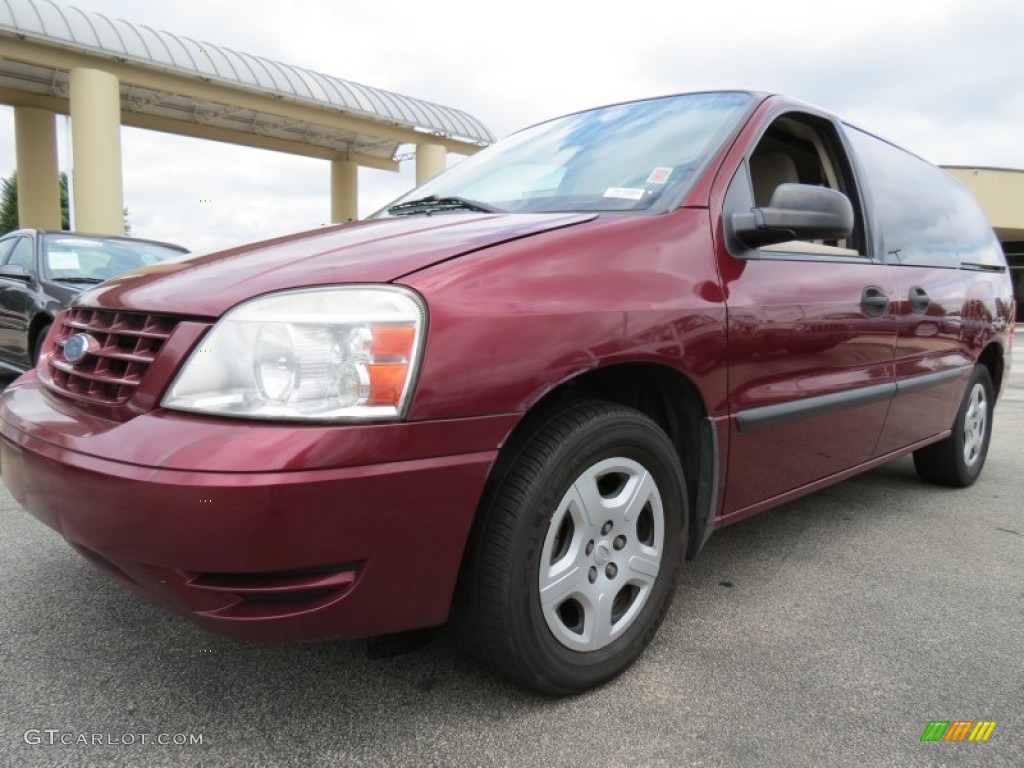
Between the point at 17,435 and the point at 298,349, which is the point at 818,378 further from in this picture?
the point at 17,435

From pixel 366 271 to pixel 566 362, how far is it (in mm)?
483

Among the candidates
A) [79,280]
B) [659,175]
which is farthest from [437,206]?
[79,280]

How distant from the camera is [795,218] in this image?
213 cm

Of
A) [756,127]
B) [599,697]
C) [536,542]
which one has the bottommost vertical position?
[599,697]

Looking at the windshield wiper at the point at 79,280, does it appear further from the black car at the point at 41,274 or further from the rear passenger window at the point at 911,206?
the rear passenger window at the point at 911,206

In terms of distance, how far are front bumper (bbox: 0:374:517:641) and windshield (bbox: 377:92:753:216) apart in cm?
94

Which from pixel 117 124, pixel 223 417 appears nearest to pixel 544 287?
pixel 223 417

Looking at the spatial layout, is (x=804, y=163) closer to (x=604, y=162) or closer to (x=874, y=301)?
(x=874, y=301)

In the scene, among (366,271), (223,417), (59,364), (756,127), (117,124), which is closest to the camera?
(223,417)

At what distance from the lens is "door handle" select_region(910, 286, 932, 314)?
302 cm

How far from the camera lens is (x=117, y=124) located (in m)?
14.6

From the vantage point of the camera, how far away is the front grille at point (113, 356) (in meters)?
1.61

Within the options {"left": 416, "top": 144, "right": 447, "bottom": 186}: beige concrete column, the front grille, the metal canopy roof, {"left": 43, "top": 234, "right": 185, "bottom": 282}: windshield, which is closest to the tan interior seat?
the front grille

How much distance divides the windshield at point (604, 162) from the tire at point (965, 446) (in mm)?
2316
